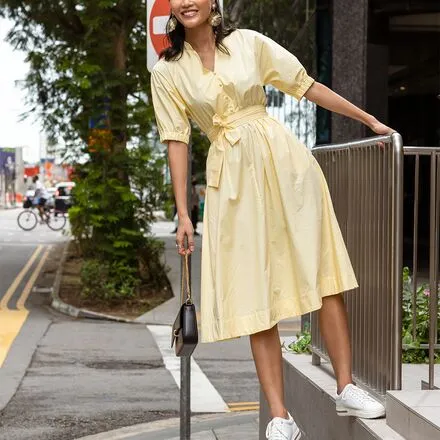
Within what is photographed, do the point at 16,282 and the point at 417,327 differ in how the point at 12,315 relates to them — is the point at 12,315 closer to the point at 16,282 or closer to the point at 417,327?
the point at 16,282

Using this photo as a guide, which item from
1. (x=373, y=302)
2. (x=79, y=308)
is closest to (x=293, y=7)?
(x=79, y=308)

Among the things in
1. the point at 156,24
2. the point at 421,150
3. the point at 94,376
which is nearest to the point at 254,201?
the point at 421,150

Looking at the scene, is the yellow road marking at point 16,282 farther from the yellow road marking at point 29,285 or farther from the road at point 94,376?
the road at point 94,376

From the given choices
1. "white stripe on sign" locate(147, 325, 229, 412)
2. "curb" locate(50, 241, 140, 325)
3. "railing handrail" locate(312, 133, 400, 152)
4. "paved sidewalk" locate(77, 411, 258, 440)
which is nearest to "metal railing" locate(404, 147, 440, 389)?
"railing handrail" locate(312, 133, 400, 152)

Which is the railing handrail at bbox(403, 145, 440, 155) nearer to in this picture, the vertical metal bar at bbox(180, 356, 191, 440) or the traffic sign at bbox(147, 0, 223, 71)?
the vertical metal bar at bbox(180, 356, 191, 440)

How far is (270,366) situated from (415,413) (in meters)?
0.75

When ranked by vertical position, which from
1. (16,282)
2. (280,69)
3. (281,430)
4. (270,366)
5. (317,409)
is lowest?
(16,282)

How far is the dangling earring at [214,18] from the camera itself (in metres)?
4.74

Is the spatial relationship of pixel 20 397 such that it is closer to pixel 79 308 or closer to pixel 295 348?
pixel 295 348

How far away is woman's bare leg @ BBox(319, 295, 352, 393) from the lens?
15.4ft

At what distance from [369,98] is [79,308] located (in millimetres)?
5774

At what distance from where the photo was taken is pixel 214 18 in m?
4.75

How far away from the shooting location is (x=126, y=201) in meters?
18.5

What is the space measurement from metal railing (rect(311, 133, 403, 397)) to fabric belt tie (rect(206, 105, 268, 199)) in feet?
1.72
